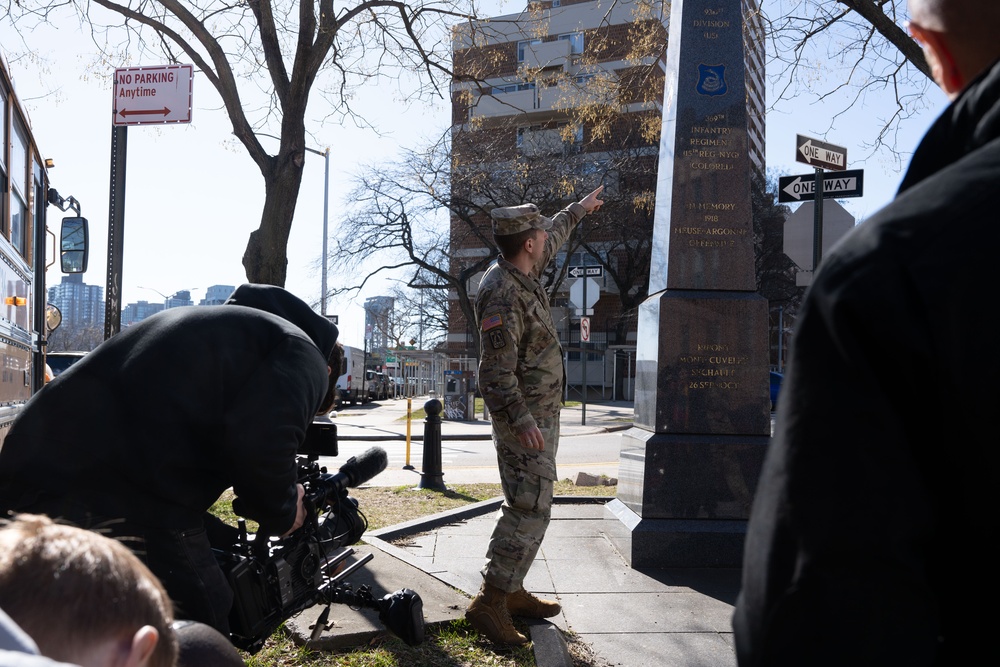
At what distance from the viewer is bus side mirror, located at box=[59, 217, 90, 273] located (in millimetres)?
8203

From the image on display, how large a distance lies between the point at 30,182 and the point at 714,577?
659 cm

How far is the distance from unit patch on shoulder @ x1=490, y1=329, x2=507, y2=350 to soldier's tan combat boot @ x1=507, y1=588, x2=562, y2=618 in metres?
1.24

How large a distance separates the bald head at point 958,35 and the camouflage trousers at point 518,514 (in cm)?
319

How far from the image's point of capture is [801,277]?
8586 mm

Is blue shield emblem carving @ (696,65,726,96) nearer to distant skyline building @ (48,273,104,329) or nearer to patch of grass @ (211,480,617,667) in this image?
patch of grass @ (211,480,617,667)

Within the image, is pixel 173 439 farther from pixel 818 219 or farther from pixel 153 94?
pixel 818 219

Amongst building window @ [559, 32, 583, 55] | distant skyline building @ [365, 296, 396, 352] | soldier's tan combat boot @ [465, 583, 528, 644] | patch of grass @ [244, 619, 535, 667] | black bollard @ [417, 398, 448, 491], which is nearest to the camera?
patch of grass @ [244, 619, 535, 667]

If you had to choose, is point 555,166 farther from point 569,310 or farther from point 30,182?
point 30,182

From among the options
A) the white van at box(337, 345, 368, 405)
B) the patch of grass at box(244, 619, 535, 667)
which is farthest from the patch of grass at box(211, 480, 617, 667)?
the white van at box(337, 345, 368, 405)

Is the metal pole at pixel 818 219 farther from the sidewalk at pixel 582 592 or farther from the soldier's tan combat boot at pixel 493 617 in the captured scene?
the soldier's tan combat boot at pixel 493 617

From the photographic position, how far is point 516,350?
435 cm

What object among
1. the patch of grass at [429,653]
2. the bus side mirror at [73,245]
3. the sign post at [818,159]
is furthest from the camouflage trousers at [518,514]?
the bus side mirror at [73,245]

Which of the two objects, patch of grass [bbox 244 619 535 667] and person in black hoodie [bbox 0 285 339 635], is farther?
patch of grass [bbox 244 619 535 667]

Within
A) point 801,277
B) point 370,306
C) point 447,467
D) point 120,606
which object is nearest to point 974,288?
point 120,606
